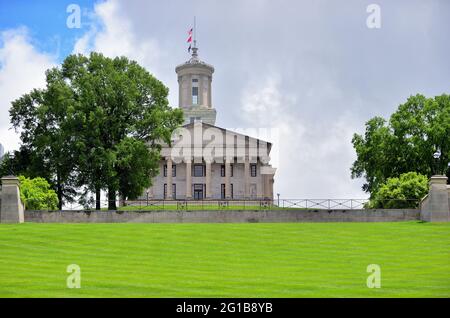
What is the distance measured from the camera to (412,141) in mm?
65750

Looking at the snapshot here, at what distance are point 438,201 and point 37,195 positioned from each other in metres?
27.6

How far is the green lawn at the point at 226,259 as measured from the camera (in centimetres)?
2033

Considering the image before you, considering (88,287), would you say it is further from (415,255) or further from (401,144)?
Result: (401,144)

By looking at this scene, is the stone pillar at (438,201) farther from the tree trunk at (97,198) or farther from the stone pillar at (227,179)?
the stone pillar at (227,179)

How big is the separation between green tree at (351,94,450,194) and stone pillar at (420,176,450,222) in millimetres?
23556

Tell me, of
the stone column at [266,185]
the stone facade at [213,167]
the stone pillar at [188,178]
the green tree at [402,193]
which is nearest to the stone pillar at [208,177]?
the stone facade at [213,167]

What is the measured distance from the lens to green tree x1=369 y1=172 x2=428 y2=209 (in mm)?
50469

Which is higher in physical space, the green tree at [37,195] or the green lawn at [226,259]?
the green tree at [37,195]

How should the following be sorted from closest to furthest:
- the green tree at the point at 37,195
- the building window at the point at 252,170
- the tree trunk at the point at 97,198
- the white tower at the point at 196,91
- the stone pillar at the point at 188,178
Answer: the green tree at the point at 37,195 < the tree trunk at the point at 97,198 < the stone pillar at the point at 188,178 < the building window at the point at 252,170 < the white tower at the point at 196,91

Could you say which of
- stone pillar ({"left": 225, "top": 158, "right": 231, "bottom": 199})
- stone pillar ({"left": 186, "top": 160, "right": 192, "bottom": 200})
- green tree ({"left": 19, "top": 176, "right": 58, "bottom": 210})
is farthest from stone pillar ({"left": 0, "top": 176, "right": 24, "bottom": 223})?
stone pillar ({"left": 225, "top": 158, "right": 231, "bottom": 199})

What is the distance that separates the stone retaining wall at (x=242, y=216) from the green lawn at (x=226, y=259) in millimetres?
4927

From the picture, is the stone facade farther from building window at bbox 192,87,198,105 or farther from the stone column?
building window at bbox 192,87,198,105

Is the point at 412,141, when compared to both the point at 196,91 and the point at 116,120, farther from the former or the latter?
the point at 196,91

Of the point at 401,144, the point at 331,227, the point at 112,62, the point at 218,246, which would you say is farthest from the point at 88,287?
the point at 401,144
